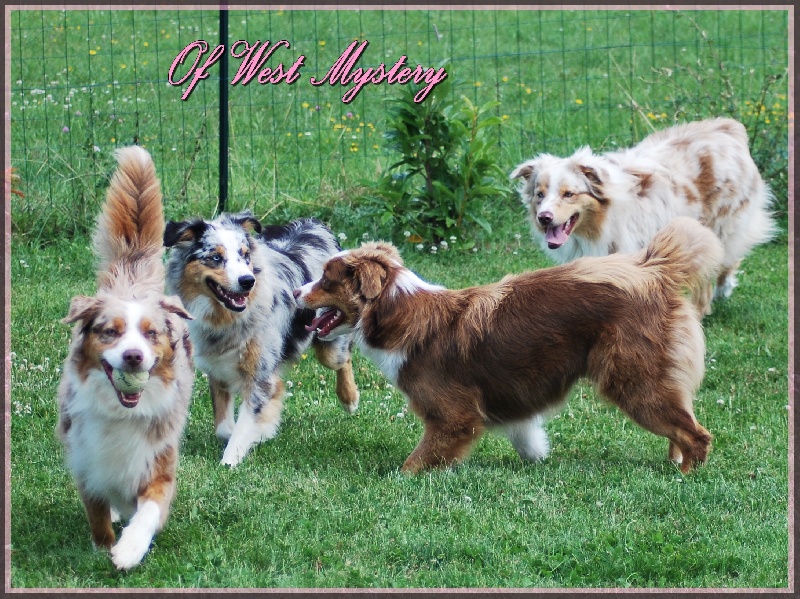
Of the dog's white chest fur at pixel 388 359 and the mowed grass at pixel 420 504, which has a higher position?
the dog's white chest fur at pixel 388 359

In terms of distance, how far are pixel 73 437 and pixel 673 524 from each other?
270cm

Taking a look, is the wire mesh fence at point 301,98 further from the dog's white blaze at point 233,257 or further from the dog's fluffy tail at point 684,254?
the dog's fluffy tail at point 684,254

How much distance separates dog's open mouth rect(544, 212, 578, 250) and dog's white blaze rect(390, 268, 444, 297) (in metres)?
2.51

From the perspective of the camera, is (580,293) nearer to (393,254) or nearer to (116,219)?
(393,254)

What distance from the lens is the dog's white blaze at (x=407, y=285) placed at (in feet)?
18.2

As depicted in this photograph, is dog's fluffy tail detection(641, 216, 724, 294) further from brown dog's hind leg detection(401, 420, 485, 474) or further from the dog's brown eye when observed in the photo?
the dog's brown eye

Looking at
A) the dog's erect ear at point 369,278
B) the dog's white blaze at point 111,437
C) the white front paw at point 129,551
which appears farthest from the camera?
the dog's erect ear at point 369,278

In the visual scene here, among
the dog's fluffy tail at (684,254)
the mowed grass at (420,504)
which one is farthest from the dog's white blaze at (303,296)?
the dog's fluffy tail at (684,254)

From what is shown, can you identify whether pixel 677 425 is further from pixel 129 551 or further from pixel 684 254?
pixel 129 551

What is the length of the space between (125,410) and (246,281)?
155 cm

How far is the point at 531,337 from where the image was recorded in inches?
210

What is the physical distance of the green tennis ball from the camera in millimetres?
4145

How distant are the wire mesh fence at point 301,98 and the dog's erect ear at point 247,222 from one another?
5.59ft

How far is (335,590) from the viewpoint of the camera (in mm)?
4012
